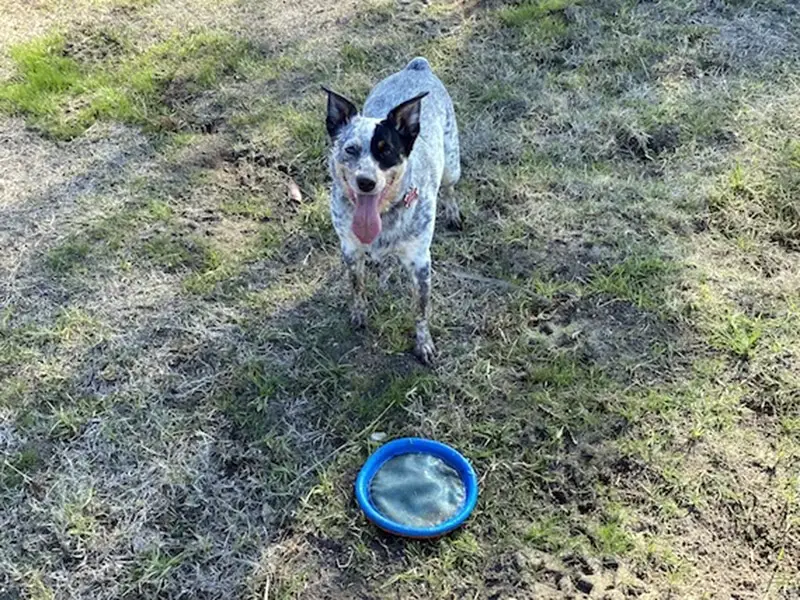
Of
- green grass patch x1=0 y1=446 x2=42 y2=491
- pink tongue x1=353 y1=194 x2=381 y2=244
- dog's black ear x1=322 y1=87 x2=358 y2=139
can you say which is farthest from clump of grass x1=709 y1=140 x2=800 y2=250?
green grass patch x1=0 y1=446 x2=42 y2=491

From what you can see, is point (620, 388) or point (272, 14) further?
point (272, 14)

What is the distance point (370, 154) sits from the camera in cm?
318

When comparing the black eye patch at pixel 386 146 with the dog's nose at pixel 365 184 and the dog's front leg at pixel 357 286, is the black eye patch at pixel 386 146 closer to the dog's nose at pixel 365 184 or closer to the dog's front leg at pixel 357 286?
the dog's nose at pixel 365 184

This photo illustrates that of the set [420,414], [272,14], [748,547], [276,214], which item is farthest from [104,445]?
[272,14]

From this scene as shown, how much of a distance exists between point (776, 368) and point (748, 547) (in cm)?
98

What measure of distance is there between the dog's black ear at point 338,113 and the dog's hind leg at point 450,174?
0.92 meters

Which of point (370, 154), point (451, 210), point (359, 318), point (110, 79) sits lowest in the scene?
point (359, 318)

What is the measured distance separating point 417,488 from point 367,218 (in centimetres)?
112

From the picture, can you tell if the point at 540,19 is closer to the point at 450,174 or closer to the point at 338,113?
the point at 450,174

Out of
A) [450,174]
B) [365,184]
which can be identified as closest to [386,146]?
[365,184]

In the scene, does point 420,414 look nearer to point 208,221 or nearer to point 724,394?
point 724,394

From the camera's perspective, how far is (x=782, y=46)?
5.78 meters

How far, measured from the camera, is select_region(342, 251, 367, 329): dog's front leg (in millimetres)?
3644

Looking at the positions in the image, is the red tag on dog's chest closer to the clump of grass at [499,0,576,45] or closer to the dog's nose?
the dog's nose
